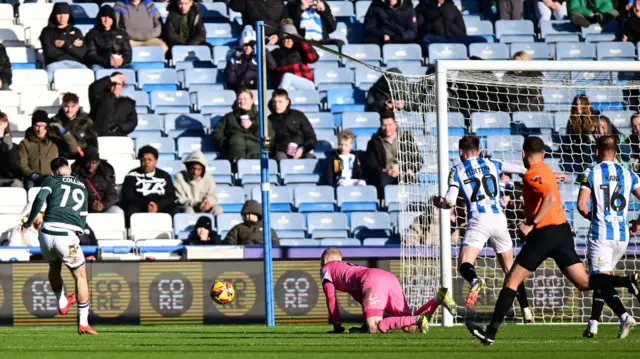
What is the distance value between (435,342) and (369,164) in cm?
814

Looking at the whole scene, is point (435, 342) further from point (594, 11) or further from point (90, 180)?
point (594, 11)

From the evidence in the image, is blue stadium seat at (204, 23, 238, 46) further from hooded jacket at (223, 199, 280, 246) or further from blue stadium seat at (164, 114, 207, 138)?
hooded jacket at (223, 199, 280, 246)

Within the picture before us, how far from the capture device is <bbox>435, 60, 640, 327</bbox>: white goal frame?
1359 cm

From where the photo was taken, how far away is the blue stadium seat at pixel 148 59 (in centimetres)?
2069

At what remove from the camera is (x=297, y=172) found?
1869cm

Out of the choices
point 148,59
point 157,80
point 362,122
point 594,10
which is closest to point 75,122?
point 157,80

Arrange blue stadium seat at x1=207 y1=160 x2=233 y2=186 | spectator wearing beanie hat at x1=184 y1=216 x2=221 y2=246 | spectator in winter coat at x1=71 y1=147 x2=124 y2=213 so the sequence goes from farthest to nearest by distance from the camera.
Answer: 1. blue stadium seat at x1=207 y1=160 x2=233 y2=186
2. spectator in winter coat at x1=71 y1=147 x2=124 y2=213
3. spectator wearing beanie hat at x1=184 y1=216 x2=221 y2=246

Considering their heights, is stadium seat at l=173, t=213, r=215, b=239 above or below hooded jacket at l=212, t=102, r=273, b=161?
below

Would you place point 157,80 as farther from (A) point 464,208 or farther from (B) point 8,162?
(A) point 464,208

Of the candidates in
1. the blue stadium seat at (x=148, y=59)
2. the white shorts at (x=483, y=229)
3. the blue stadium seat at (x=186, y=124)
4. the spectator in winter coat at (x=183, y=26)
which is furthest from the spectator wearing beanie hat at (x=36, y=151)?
the white shorts at (x=483, y=229)

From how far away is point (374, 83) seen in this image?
67.9 ft

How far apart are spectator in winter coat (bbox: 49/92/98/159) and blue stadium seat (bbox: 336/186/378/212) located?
3811mm

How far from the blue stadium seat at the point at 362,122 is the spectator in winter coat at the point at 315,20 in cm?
175

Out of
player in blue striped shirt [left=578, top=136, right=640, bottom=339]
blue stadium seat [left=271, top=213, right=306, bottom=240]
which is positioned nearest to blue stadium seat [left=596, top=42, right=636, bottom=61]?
blue stadium seat [left=271, top=213, right=306, bottom=240]
